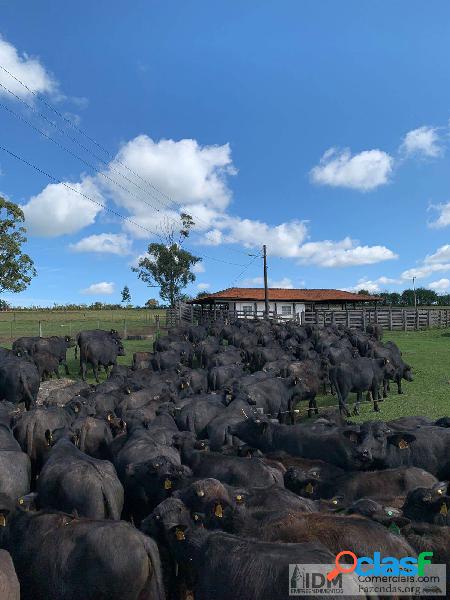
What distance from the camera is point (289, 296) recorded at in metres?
50.5

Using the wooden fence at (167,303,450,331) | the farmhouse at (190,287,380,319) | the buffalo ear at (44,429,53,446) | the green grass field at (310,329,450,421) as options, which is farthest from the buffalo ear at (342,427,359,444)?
the farmhouse at (190,287,380,319)

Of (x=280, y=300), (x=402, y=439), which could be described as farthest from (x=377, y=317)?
(x=402, y=439)

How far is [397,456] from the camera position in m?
8.16

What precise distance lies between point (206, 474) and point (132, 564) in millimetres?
2966

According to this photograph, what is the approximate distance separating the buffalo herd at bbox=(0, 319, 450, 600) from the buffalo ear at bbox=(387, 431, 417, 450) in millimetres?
26

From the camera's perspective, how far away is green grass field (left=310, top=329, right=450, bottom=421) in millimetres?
13406

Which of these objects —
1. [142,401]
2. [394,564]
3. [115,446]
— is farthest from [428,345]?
[394,564]

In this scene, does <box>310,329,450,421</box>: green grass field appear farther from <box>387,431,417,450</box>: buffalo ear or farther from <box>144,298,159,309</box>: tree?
<box>144,298,159,309</box>: tree

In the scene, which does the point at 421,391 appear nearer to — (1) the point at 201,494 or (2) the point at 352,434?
(2) the point at 352,434

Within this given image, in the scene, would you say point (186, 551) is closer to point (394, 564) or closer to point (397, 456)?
point (394, 564)

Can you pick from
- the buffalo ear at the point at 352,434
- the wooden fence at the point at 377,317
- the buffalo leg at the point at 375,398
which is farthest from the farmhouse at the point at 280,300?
the buffalo ear at the point at 352,434

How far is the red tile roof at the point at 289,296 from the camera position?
161 ft

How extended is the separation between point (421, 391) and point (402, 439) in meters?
8.81

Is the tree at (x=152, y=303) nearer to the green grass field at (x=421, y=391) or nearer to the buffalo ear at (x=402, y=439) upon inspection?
the green grass field at (x=421, y=391)
